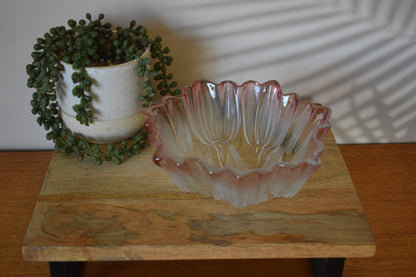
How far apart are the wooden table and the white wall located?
0.23m

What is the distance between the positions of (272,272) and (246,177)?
0.28 metres

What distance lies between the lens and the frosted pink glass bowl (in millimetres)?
660

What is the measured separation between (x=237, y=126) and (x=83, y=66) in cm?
25

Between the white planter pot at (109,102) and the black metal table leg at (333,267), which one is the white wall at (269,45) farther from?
the black metal table leg at (333,267)

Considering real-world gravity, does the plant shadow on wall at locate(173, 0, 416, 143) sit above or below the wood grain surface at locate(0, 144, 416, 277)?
above

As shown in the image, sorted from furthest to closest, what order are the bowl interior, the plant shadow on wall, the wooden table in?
the plant shadow on wall
the bowl interior
the wooden table

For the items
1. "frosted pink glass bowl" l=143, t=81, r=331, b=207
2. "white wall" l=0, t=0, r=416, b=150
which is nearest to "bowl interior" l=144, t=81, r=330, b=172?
"frosted pink glass bowl" l=143, t=81, r=331, b=207

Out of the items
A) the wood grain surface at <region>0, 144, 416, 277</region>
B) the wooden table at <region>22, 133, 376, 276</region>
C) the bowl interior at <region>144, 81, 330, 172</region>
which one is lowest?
the wood grain surface at <region>0, 144, 416, 277</region>

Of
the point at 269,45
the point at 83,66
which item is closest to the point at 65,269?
the point at 83,66

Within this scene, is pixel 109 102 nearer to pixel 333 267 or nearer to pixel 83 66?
pixel 83 66

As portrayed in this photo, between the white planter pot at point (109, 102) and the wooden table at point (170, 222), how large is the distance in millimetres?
52

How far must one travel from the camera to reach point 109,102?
2.21 feet

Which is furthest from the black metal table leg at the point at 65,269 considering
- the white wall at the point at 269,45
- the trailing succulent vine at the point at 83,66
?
the white wall at the point at 269,45

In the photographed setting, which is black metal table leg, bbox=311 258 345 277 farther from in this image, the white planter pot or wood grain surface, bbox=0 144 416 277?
the white planter pot
